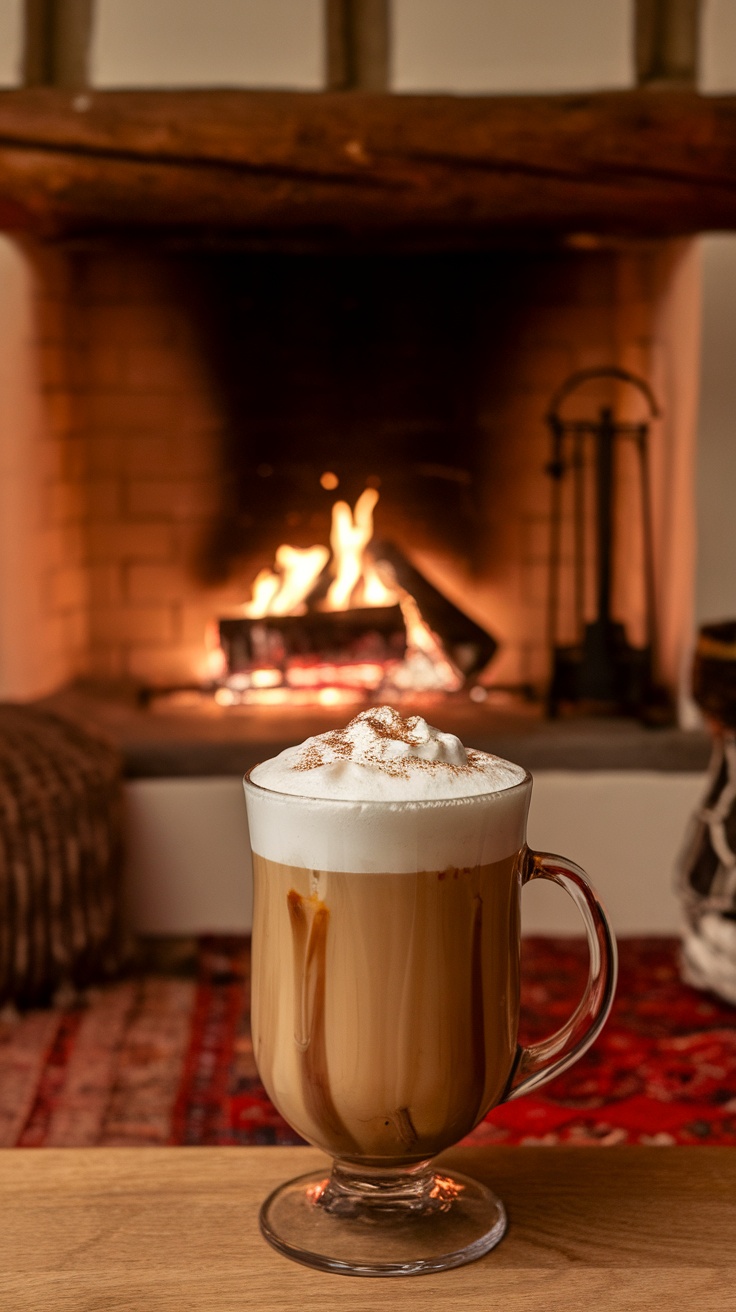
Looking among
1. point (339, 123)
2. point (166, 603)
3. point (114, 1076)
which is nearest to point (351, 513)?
point (166, 603)

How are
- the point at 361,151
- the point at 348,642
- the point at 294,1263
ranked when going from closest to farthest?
the point at 294,1263, the point at 361,151, the point at 348,642

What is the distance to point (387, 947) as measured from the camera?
73 centimetres

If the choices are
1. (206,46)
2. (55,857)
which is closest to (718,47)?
(206,46)

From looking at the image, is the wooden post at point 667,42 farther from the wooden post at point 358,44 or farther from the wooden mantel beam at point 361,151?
the wooden post at point 358,44

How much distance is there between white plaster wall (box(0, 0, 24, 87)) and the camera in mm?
2510

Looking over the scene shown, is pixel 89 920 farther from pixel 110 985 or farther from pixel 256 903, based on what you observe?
pixel 256 903

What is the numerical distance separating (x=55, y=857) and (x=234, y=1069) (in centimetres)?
46

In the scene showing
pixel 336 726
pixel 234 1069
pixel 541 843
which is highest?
pixel 336 726

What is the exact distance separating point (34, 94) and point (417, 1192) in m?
2.17

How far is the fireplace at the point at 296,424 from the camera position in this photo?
3080 mm

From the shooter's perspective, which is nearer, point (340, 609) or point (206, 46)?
point (206, 46)

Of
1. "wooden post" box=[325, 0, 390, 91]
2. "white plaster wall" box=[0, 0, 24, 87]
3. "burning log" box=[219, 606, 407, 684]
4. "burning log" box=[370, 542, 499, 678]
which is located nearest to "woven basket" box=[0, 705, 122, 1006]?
"burning log" box=[219, 606, 407, 684]

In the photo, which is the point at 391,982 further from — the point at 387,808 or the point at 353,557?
the point at 353,557

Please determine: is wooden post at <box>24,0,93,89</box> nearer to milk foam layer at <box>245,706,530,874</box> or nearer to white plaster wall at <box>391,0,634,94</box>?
white plaster wall at <box>391,0,634,94</box>
